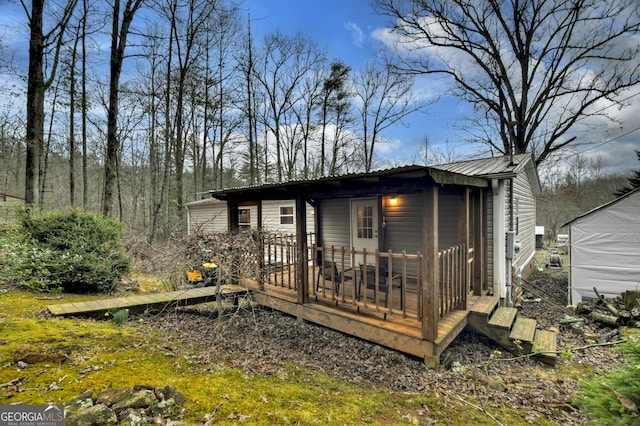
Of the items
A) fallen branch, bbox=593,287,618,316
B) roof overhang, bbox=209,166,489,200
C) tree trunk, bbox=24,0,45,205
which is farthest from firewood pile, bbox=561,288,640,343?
tree trunk, bbox=24,0,45,205

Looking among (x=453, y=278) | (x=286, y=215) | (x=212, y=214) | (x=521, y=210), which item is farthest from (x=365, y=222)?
(x=212, y=214)

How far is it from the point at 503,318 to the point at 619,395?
14.7 feet

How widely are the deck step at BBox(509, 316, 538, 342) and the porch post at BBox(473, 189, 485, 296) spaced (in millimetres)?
→ 920

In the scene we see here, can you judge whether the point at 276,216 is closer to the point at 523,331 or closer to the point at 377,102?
the point at 523,331

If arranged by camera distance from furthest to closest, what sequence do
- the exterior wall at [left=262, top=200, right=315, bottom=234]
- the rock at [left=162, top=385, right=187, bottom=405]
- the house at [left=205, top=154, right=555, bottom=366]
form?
the exterior wall at [left=262, top=200, right=315, bottom=234]
the house at [left=205, top=154, right=555, bottom=366]
the rock at [left=162, top=385, right=187, bottom=405]

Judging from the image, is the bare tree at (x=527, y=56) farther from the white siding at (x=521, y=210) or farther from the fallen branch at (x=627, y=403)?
the fallen branch at (x=627, y=403)

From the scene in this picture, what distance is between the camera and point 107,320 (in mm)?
4840

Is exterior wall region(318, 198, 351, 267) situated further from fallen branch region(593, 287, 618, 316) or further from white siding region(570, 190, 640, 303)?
fallen branch region(593, 287, 618, 316)

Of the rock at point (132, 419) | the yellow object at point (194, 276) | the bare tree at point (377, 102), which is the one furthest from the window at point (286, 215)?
the rock at point (132, 419)

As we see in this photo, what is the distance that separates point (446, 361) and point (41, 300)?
7.39 meters

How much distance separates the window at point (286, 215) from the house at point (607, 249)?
9.55 m

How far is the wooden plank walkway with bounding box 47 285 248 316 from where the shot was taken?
4785 millimetres

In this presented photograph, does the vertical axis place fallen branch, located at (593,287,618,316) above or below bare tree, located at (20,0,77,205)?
below

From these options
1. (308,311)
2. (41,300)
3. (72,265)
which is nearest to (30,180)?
(72,265)
